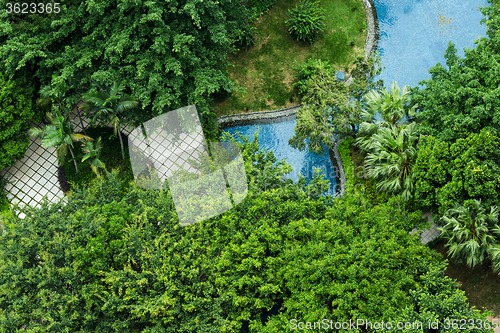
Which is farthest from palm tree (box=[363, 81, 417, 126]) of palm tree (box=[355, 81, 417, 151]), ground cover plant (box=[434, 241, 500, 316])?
ground cover plant (box=[434, 241, 500, 316])

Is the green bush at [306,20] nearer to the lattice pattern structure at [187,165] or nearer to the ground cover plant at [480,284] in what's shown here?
the lattice pattern structure at [187,165]

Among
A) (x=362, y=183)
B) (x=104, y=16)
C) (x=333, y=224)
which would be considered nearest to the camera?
(x=333, y=224)

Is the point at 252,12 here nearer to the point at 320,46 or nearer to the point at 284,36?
the point at 284,36

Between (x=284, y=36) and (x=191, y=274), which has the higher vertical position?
(x=284, y=36)

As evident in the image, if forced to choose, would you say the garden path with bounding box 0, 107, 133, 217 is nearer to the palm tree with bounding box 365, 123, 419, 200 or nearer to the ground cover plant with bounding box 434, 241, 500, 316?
the palm tree with bounding box 365, 123, 419, 200

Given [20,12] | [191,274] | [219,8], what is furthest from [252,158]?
[20,12]

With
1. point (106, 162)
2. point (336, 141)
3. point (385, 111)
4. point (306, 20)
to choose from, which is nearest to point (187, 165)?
point (106, 162)
